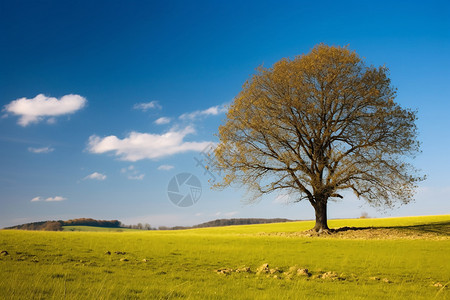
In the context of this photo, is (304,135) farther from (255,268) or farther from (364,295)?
(364,295)

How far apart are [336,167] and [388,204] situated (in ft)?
19.4

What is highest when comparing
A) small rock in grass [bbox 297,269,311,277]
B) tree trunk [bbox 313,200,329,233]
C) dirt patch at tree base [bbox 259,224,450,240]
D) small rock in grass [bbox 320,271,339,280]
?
tree trunk [bbox 313,200,329,233]

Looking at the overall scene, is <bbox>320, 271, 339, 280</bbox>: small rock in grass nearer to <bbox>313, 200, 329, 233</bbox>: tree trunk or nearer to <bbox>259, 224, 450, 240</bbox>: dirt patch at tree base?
<bbox>259, 224, 450, 240</bbox>: dirt patch at tree base

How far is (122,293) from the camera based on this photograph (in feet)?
27.7

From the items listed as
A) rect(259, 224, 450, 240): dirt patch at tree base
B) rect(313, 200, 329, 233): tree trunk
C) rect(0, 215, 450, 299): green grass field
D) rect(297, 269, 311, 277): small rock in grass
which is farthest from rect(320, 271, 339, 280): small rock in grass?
rect(313, 200, 329, 233): tree trunk

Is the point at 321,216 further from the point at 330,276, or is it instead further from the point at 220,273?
the point at 220,273

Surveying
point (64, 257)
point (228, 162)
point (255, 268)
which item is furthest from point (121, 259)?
point (228, 162)

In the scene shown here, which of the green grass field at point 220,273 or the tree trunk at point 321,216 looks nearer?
the green grass field at point 220,273

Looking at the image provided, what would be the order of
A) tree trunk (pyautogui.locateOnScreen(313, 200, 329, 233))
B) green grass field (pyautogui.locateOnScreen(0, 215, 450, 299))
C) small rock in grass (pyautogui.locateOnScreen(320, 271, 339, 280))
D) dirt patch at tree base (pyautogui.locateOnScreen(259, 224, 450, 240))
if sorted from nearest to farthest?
1. green grass field (pyautogui.locateOnScreen(0, 215, 450, 299))
2. small rock in grass (pyautogui.locateOnScreen(320, 271, 339, 280))
3. dirt patch at tree base (pyautogui.locateOnScreen(259, 224, 450, 240))
4. tree trunk (pyautogui.locateOnScreen(313, 200, 329, 233))

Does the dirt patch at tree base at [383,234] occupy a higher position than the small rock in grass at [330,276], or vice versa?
the dirt patch at tree base at [383,234]

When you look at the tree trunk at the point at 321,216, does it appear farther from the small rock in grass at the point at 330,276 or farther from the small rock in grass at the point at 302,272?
the small rock in grass at the point at 330,276

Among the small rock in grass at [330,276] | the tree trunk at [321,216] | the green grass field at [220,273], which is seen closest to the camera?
the green grass field at [220,273]

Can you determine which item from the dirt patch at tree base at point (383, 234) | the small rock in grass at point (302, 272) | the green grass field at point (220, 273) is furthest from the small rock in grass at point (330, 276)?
the dirt patch at tree base at point (383, 234)

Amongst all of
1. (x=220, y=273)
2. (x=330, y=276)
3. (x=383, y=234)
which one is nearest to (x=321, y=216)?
(x=383, y=234)
